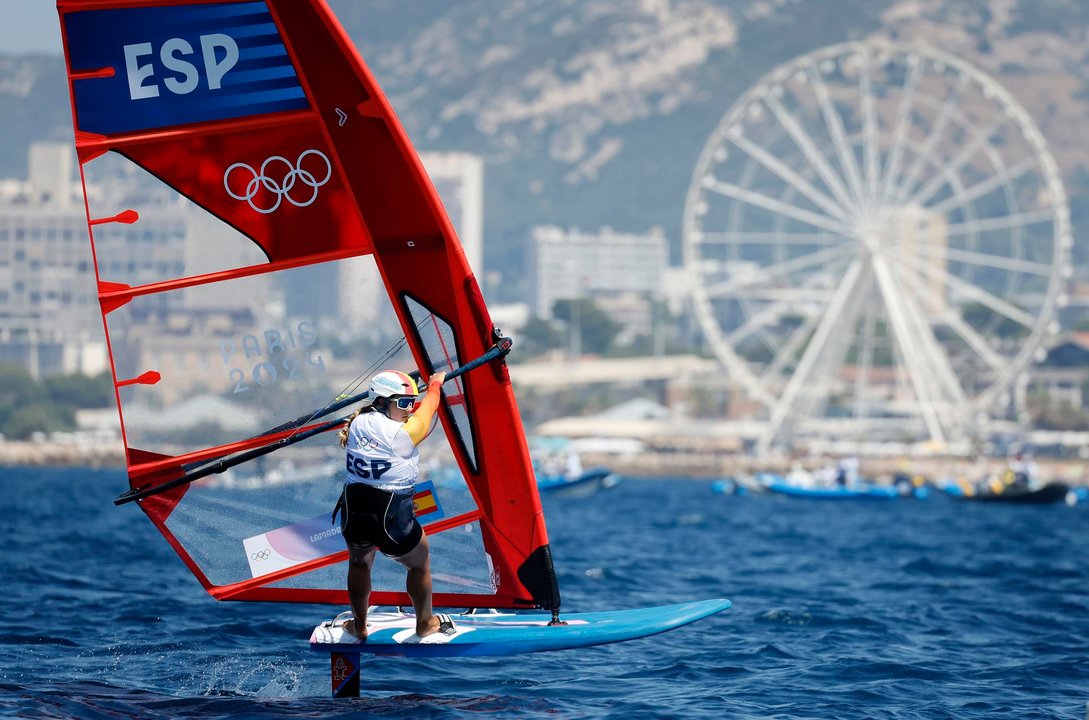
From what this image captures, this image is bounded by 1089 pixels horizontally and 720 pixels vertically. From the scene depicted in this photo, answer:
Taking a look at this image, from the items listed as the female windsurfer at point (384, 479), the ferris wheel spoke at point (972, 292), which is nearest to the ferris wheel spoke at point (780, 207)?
the ferris wheel spoke at point (972, 292)

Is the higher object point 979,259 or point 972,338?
point 979,259

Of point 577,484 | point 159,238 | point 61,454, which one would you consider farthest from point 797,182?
point 159,238

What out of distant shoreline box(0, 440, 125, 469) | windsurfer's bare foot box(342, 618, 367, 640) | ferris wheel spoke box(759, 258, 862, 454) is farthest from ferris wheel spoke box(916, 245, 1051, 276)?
windsurfer's bare foot box(342, 618, 367, 640)

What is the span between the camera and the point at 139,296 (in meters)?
7.57

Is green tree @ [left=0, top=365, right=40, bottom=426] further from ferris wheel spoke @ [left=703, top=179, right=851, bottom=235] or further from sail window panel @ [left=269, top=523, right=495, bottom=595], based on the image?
sail window panel @ [left=269, top=523, right=495, bottom=595]

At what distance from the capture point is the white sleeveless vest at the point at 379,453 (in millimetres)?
7008

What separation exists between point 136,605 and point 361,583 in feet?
14.2

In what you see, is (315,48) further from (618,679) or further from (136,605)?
(136,605)

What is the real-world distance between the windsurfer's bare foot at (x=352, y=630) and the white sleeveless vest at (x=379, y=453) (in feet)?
2.36

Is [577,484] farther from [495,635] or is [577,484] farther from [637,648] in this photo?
[495,635]

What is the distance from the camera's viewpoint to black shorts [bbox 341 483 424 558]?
7043 millimetres

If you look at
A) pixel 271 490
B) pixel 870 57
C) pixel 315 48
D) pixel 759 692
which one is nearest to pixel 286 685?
pixel 271 490

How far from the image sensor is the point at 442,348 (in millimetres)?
7676

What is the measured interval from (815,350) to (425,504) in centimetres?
4179
